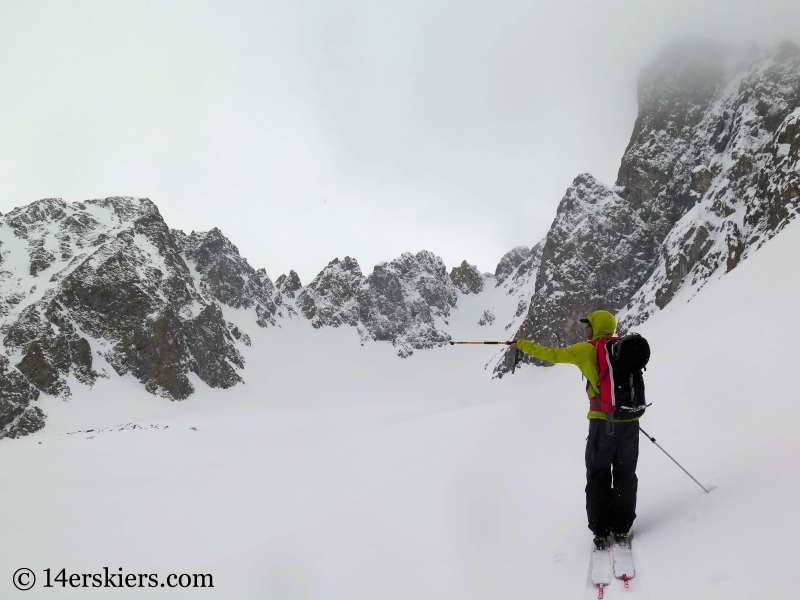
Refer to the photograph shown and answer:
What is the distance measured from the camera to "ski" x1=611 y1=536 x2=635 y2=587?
3501mm

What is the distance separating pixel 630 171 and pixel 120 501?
7316cm

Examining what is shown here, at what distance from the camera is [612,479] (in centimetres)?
440

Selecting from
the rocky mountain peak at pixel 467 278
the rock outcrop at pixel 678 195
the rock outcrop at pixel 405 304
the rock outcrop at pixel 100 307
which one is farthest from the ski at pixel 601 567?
the rocky mountain peak at pixel 467 278

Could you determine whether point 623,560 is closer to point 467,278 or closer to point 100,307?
point 100,307

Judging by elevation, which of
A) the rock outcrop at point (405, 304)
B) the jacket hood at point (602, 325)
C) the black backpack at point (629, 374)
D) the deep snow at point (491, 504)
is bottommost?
the rock outcrop at point (405, 304)

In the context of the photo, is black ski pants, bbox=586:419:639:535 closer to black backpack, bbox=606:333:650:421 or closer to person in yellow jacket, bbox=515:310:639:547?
person in yellow jacket, bbox=515:310:639:547

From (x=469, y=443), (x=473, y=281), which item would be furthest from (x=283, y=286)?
(x=469, y=443)

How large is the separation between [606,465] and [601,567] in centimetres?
95

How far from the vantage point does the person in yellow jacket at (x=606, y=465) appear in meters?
4.13

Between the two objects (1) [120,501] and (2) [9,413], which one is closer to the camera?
(1) [120,501]

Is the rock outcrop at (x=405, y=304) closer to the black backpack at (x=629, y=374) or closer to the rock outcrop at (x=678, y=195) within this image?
the rock outcrop at (x=678, y=195)

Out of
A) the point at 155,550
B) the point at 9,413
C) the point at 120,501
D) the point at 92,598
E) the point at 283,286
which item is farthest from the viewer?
the point at 283,286

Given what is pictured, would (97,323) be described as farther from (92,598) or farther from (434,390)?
(92,598)

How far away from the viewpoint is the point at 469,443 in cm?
1409
